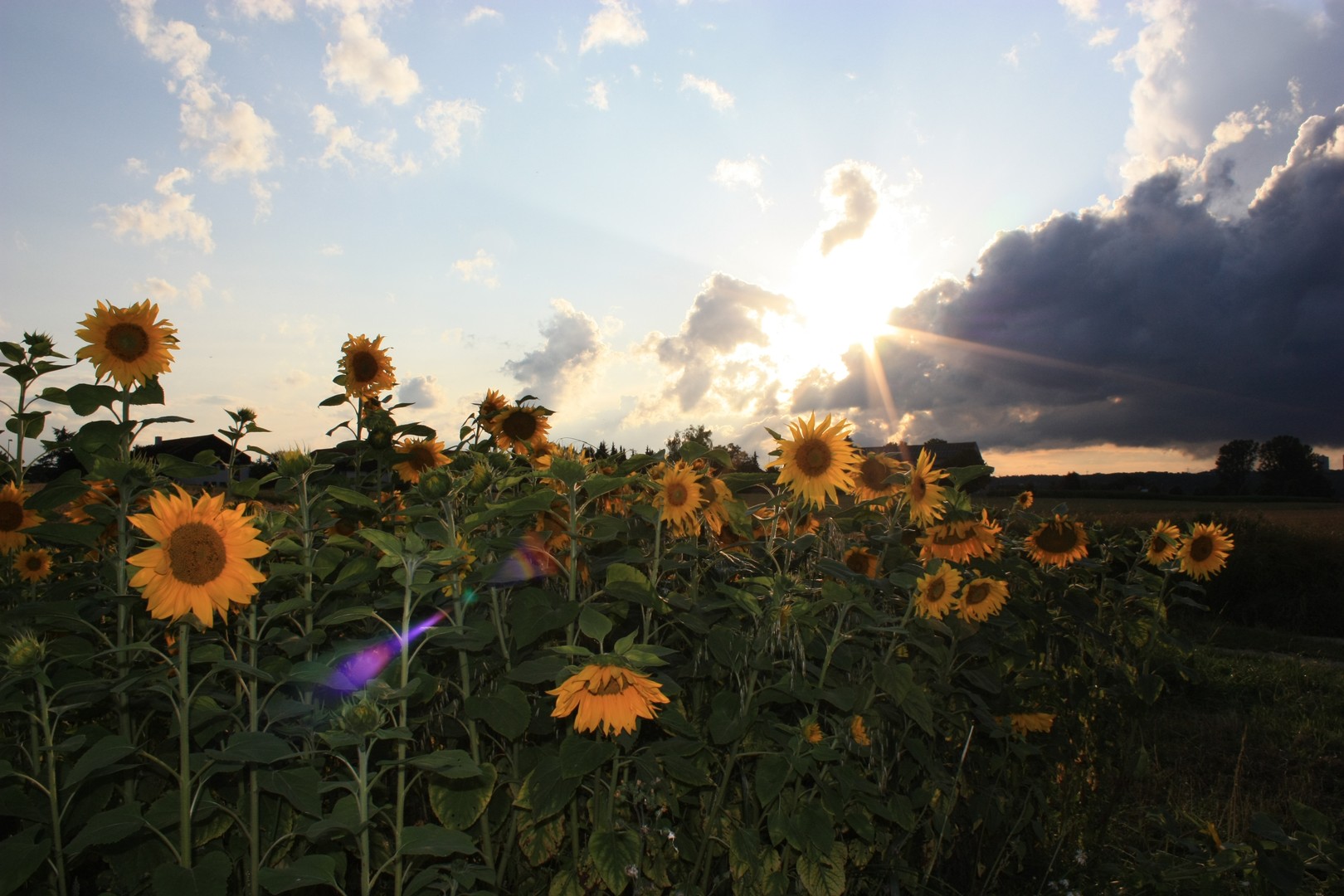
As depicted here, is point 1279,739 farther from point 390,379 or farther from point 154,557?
point 154,557

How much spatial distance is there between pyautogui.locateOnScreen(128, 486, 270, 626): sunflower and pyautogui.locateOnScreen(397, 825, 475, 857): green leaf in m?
0.64

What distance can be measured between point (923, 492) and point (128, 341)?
110 inches

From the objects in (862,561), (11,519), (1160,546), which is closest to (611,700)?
(862,561)

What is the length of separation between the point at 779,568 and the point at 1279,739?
4.98 m

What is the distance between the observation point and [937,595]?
9.16ft

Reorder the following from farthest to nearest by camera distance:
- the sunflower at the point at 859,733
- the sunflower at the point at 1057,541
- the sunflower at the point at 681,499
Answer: the sunflower at the point at 1057,541 → the sunflower at the point at 681,499 → the sunflower at the point at 859,733

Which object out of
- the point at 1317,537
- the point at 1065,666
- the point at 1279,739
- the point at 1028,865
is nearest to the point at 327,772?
the point at 1028,865

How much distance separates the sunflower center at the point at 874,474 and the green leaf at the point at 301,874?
2186mm

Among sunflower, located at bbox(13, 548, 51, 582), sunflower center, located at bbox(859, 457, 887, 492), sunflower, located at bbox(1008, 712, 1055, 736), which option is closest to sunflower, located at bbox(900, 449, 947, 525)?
sunflower center, located at bbox(859, 457, 887, 492)

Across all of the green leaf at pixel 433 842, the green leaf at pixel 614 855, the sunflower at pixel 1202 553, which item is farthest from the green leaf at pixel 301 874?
the sunflower at pixel 1202 553

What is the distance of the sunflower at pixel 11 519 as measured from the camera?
2.81m

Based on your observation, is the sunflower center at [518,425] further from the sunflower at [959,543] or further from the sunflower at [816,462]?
the sunflower at [959,543]

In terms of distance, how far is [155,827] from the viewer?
187 centimetres

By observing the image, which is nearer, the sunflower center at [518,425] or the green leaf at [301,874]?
the green leaf at [301,874]
